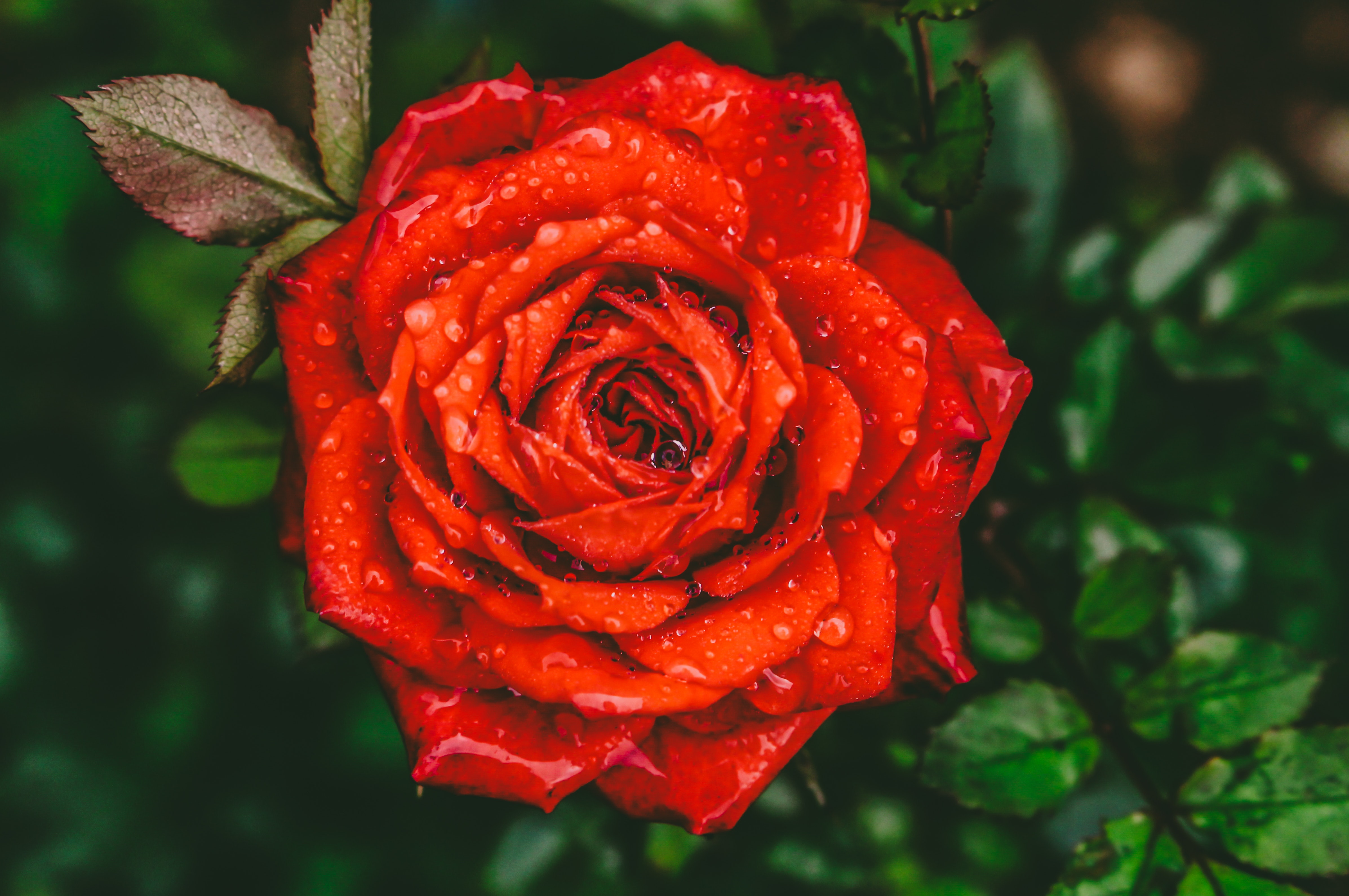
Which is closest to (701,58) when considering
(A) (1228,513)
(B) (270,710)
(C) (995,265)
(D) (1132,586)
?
(C) (995,265)

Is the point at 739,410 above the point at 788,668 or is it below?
above

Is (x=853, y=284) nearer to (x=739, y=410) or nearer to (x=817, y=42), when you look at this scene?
(x=739, y=410)

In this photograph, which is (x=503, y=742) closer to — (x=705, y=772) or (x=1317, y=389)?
(x=705, y=772)

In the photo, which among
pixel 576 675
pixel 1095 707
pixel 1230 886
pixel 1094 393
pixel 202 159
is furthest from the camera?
pixel 1094 393

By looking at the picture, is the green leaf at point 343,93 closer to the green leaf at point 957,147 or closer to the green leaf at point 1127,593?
the green leaf at point 957,147

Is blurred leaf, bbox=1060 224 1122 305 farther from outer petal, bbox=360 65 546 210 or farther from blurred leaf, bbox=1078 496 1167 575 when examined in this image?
outer petal, bbox=360 65 546 210

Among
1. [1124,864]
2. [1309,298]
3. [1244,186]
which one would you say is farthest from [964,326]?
[1244,186]

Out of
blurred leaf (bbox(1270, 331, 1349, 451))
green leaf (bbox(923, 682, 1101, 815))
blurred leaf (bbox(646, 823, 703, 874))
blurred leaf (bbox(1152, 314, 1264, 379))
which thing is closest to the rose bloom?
green leaf (bbox(923, 682, 1101, 815))
